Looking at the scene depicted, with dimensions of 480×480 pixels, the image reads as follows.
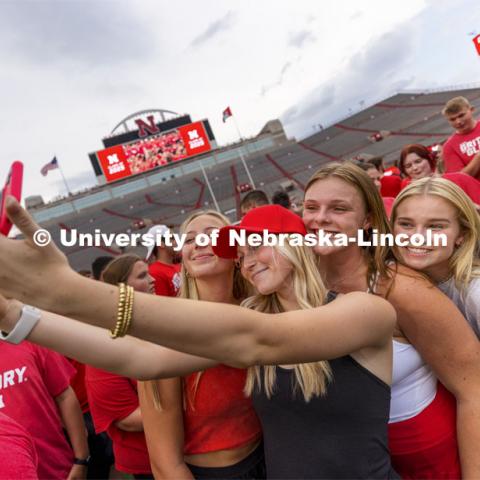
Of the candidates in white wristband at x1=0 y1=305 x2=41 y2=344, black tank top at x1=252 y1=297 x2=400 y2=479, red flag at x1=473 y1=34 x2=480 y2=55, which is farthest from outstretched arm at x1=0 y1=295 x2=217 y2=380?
red flag at x1=473 y1=34 x2=480 y2=55

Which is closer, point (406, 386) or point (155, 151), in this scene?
point (406, 386)

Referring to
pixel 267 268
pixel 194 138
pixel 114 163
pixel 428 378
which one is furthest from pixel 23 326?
pixel 194 138

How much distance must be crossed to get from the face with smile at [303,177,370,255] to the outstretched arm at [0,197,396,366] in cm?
57

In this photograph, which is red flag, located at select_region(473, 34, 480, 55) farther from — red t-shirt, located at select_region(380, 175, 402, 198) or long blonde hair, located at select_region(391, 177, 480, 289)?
long blonde hair, located at select_region(391, 177, 480, 289)

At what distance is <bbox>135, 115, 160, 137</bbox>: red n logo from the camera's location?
1801 inches

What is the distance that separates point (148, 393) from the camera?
5.41ft

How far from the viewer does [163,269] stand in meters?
4.05

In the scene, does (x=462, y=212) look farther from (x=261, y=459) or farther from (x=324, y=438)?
(x=261, y=459)

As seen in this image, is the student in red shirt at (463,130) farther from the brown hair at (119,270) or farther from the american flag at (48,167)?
the american flag at (48,167)

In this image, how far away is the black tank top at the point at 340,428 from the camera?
4.33 feet

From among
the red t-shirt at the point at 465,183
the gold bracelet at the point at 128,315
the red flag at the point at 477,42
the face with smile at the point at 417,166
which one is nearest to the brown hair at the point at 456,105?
the face with smile at the point at 417,166

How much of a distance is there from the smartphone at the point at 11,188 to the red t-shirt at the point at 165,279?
292cm

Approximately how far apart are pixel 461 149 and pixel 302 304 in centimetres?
375

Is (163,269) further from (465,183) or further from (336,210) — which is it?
(465,183)
